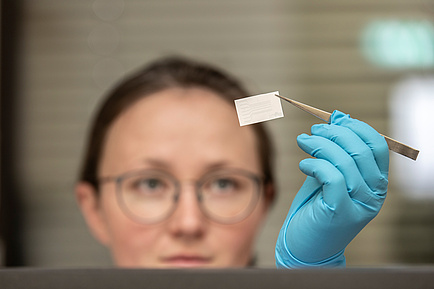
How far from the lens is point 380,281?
0.45 meters

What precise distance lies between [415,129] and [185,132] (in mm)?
1419

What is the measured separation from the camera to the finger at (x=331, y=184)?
1.82 feet

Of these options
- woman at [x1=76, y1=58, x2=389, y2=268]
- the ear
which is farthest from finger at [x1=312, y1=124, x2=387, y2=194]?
the ear

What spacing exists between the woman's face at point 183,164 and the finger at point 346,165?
0.48 metres

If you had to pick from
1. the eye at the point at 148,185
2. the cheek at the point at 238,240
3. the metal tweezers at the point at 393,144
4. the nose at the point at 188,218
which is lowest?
the cheek at the point at 238,240

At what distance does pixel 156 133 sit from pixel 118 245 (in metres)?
0.30

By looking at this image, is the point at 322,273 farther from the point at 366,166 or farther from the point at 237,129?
the point at 237,129

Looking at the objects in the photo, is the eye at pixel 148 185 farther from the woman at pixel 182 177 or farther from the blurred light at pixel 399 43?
the blurred light at pixel 399 43

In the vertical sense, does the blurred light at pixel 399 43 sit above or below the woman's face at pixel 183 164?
above

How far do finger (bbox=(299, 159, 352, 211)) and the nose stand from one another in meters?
0.56

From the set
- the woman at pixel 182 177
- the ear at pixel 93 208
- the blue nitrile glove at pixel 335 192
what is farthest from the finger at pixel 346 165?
the ear at pixel 93 208

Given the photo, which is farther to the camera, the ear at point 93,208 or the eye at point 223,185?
the ear at point 93,208

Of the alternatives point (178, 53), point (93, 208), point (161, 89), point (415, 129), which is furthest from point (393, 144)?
point (178, 53)

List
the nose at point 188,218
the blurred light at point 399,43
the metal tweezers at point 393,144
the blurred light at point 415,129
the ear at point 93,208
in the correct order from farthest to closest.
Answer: the blurred light at point 399,43
the blurred light at point 415,129
the ear at point 93,208
the nose at point 188,218
the metal tweezers at point 393,144
